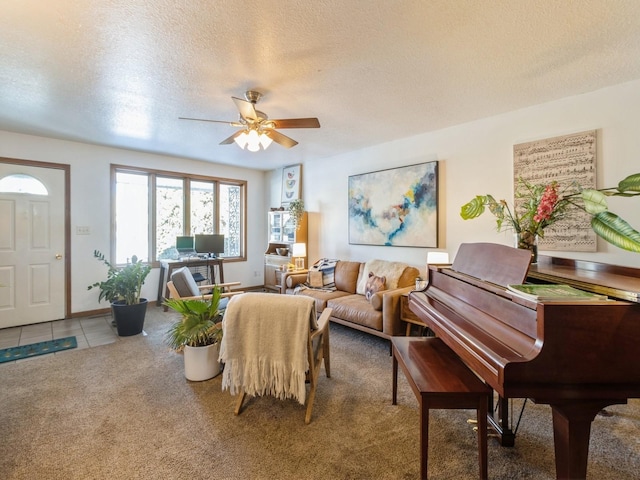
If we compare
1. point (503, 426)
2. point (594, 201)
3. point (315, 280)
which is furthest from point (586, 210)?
point (315, 280)

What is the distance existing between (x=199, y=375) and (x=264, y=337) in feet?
3.41

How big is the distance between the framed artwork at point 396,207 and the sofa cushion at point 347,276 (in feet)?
1.49

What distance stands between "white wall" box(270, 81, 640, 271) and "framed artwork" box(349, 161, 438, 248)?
11 centimetres

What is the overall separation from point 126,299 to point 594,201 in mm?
4469

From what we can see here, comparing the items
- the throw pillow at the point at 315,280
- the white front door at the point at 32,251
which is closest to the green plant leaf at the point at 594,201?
the throw pillow at the point at 315,280

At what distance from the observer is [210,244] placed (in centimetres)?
516

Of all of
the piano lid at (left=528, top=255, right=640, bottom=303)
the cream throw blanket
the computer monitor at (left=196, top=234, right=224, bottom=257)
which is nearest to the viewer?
the piano lid at (left=528, top=255, right=640, bottom=303)

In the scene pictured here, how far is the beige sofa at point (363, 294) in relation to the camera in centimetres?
301

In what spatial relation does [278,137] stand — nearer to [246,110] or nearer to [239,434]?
[246,110]

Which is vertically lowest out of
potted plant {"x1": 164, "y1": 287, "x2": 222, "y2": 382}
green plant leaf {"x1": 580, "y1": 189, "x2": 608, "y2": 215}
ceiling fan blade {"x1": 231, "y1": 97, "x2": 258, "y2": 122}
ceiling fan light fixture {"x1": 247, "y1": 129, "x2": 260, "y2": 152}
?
potted plant {"x1": 164, "y1": 287, "x2": 222, "y2": 382}

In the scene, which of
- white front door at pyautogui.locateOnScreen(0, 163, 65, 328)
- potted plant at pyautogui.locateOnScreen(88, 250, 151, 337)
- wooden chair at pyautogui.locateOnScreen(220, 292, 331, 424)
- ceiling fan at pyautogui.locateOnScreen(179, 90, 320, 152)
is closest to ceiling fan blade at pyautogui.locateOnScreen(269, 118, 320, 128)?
ceiling fan at pyautogui.locateOnScreen(179, 90, 320, 152)

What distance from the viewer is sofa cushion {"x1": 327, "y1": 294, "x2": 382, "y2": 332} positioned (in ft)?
10.3

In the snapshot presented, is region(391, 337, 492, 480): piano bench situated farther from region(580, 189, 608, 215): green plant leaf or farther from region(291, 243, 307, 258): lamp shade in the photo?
region(291, 243, 307, 258): lamp shade

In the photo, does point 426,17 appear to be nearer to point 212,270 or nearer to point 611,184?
point 611,184
